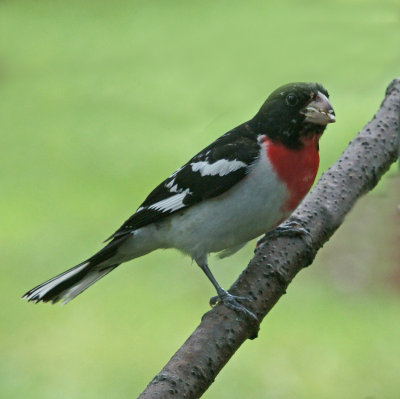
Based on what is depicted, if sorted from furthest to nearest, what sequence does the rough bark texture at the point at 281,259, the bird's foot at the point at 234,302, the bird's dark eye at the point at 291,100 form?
the bird's dark eye at the point at 291,100 < the bird's foot at the point at 234,302 < the rough bark texture at the point at 281,259

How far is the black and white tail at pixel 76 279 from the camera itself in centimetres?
132

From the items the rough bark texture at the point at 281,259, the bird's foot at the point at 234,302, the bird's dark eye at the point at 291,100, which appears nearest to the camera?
the rough bark texture at the point at 281,259

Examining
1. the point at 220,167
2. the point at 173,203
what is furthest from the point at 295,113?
the point at 173,203

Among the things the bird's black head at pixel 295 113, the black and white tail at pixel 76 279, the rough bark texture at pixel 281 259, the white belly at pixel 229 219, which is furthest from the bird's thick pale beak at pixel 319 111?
the black and white tail at pixel 76 279

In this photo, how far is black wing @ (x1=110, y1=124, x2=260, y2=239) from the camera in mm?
1389

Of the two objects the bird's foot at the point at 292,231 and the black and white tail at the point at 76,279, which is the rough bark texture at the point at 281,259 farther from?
the black and white tail at the point at 76,279

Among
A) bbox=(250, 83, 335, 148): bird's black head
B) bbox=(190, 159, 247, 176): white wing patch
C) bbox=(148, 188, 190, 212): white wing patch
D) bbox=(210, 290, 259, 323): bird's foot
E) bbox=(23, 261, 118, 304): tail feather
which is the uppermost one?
bbox=(250, 83, 335, 148): bird's black head

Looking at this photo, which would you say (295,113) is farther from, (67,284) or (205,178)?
(67,284)

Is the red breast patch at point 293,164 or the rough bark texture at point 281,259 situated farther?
the red breast patch at point 293,164

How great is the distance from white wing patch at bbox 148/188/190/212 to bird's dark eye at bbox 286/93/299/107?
0.25 metres

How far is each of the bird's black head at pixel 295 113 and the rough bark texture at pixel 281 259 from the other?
18cm

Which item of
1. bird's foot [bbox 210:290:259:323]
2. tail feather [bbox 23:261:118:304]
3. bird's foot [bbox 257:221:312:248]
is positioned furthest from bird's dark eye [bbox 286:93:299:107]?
tail feather [bbox 23:261:118:304]

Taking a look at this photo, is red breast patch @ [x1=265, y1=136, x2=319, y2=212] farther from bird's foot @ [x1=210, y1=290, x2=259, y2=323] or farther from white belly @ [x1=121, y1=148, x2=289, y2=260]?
bird's foot @ [x1=210, y1=290, x2=259, y2=323]

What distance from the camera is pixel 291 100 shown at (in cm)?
133
